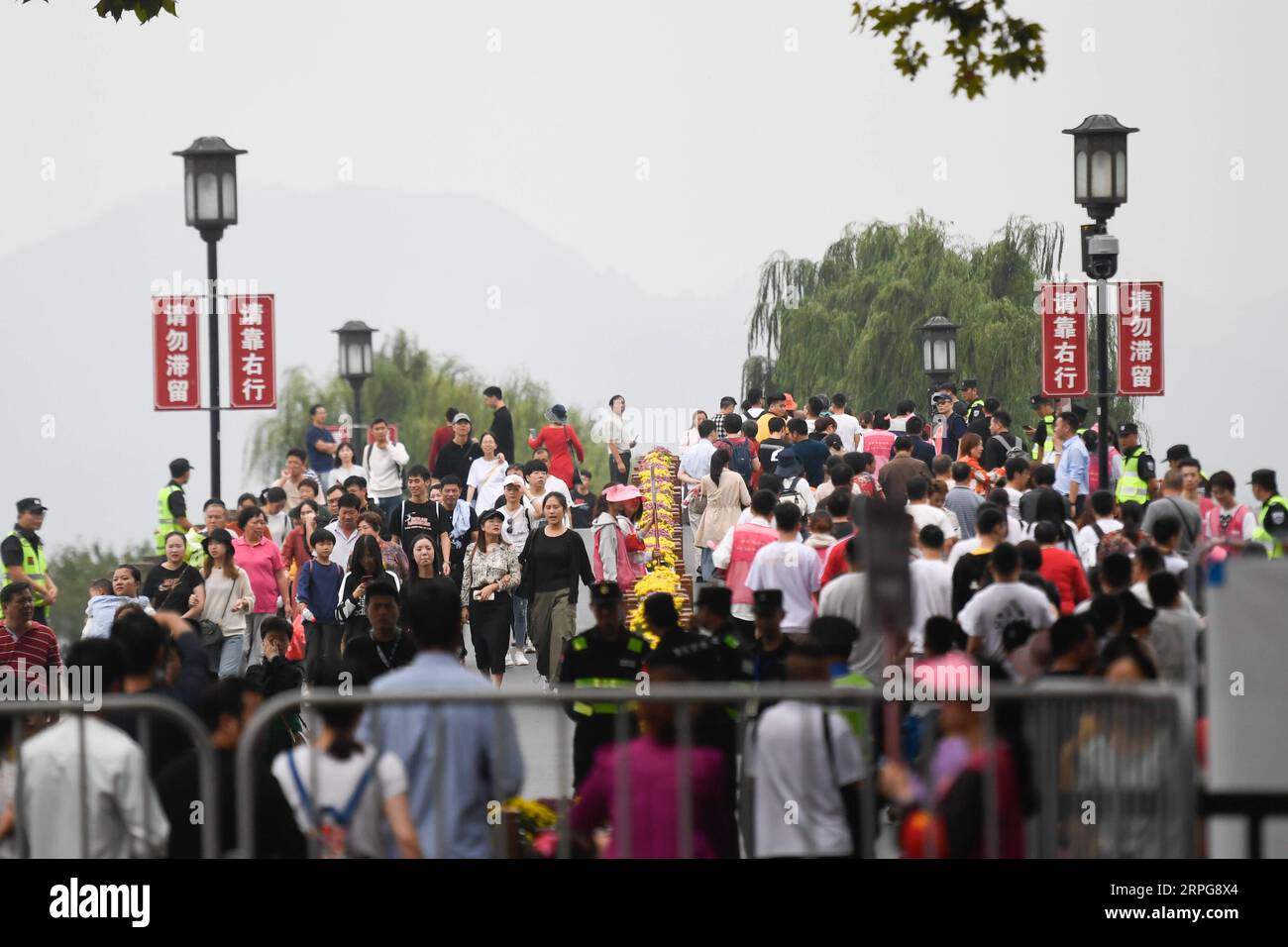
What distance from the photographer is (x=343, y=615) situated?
15211mm

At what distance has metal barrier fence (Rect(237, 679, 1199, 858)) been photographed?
6523 millimetres

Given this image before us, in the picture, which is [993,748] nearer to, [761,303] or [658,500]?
[658,500]

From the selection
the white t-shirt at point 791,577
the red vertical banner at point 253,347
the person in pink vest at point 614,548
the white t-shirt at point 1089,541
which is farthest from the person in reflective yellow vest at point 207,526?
the white t-shirt at point 1089,541

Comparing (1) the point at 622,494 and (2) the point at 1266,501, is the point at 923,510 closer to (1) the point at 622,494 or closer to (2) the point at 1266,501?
(2) the point at 1266,501

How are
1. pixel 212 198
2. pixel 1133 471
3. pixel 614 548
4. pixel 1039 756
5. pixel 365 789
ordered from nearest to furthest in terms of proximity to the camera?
pixel 365 789, pixel 1039 756, pixel 614 548, pixel 1133 471, pixel 212 198

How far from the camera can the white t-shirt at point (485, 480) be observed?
20.6 metres

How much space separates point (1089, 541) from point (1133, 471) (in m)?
4.82

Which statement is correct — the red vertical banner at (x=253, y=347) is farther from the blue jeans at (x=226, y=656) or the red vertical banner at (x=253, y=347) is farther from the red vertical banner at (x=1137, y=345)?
the red vertical banner at (x=1137, y=345)

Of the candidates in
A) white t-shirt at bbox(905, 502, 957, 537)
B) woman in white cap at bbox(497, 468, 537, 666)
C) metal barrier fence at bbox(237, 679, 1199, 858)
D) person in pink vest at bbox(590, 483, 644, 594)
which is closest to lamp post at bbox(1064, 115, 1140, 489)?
white t-shirt at bbox(905, 502, 957, 537)

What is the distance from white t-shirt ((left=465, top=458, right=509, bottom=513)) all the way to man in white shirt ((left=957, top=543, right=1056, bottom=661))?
9.34 meters

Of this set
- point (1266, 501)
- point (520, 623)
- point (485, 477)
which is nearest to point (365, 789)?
point (1266, 501)

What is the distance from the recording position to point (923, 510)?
14.6 m
